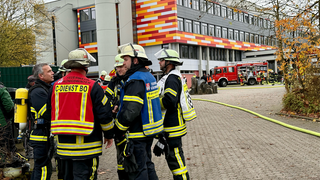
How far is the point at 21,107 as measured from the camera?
4.14 meters

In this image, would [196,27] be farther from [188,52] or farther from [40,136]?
[40,136]

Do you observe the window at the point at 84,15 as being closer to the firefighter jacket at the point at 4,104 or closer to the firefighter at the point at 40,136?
the firefighter jacket at the point at 4,104

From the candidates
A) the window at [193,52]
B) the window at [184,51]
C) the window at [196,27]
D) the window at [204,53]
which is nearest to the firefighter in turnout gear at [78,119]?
the window at [184,51]

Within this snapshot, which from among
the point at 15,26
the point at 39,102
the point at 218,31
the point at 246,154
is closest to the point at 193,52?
the point at 218,31

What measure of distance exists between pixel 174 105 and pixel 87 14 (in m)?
43.9

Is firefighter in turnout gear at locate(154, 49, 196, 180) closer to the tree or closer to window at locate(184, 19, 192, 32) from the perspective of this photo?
the tree

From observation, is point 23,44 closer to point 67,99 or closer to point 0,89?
point 0,89

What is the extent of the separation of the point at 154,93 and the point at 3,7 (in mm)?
22467

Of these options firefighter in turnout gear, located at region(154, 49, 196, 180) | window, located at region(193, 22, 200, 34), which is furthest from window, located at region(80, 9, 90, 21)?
firefighter in turnout gear, located at region(154, 49, 196, 180)

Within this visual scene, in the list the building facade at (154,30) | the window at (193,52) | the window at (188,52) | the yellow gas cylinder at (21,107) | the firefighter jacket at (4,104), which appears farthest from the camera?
the window at (193,52)

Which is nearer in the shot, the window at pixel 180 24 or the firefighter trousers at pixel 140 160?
the firefighter trousers at pixel 140 160

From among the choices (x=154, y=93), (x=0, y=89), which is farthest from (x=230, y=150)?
(x=0, y=89)

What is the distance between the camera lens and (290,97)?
11.5 meters

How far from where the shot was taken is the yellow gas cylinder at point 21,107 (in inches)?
162
